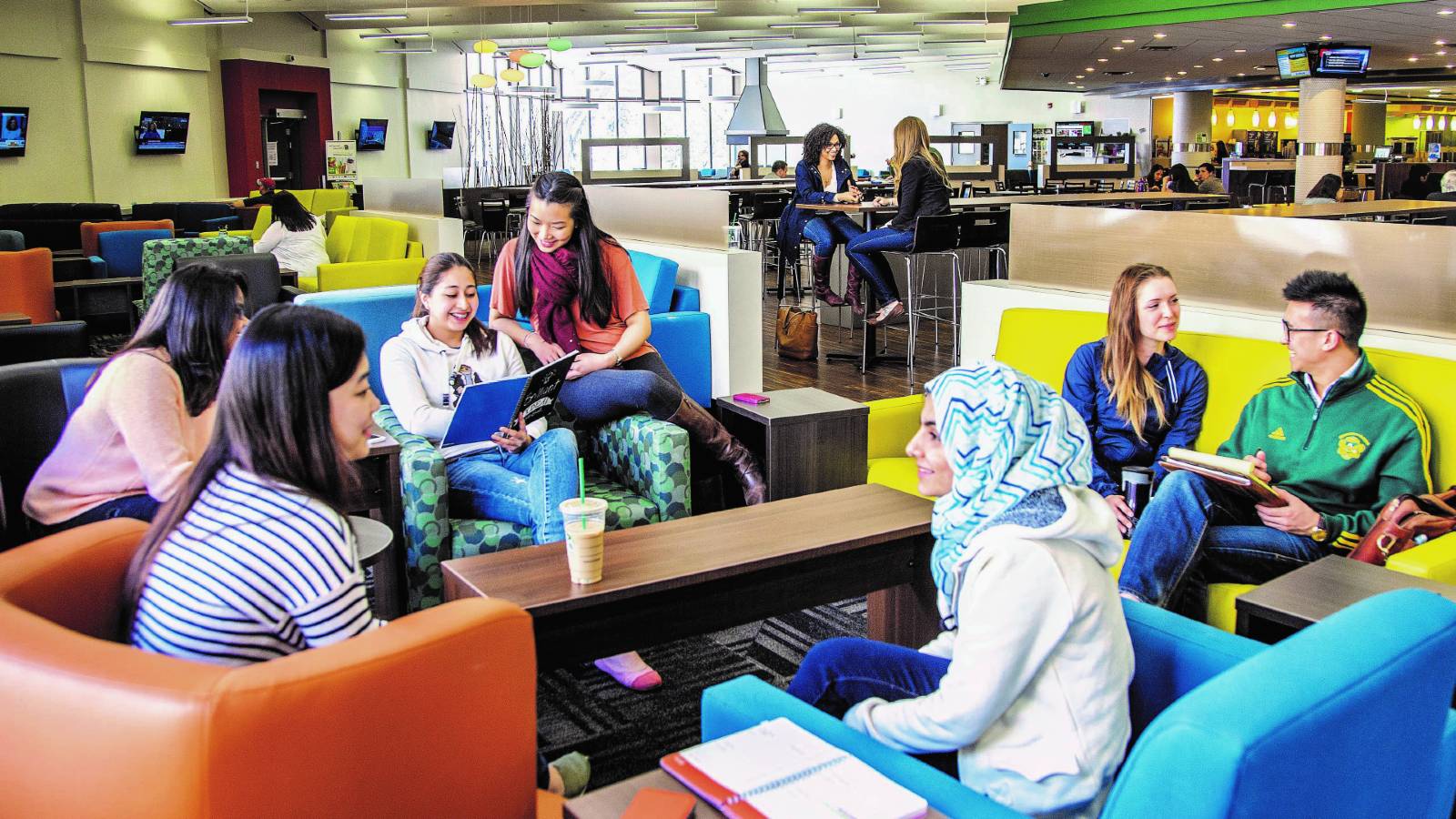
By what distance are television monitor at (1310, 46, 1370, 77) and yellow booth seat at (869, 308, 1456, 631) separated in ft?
42.0

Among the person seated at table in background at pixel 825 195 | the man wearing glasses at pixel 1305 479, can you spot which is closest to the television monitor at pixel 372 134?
the person seated at table in background at pixel 825 195

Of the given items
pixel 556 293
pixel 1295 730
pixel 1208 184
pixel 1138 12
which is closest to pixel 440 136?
pixel 1138 12

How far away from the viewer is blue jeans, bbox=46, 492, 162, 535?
271 cm

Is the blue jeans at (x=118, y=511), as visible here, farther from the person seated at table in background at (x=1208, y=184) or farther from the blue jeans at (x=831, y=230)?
the person seated at table in background at (x=1208, y=184)

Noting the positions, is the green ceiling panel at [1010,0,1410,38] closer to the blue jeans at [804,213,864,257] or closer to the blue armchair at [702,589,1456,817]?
the blue jeans at [804,213,864,257]

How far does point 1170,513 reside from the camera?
2.79 metres

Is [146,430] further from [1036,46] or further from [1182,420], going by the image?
[1036,46]

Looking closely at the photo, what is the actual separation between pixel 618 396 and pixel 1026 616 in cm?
233

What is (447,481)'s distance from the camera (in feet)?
10.6

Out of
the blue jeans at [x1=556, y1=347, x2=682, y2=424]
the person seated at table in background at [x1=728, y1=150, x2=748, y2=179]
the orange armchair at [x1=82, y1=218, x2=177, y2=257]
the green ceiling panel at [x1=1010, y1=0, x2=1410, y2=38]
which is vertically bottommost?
the blue jeans at [x1=556, y1=347, x2=682, y2=424]

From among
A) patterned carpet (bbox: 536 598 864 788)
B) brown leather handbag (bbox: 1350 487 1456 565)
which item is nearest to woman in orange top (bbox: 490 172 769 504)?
patterned carpet (bbox: 536 598 864 788)

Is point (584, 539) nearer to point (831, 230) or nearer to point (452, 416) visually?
point (452, 416)

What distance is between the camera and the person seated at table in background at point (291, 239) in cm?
845

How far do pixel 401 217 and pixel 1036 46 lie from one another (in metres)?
8.81
